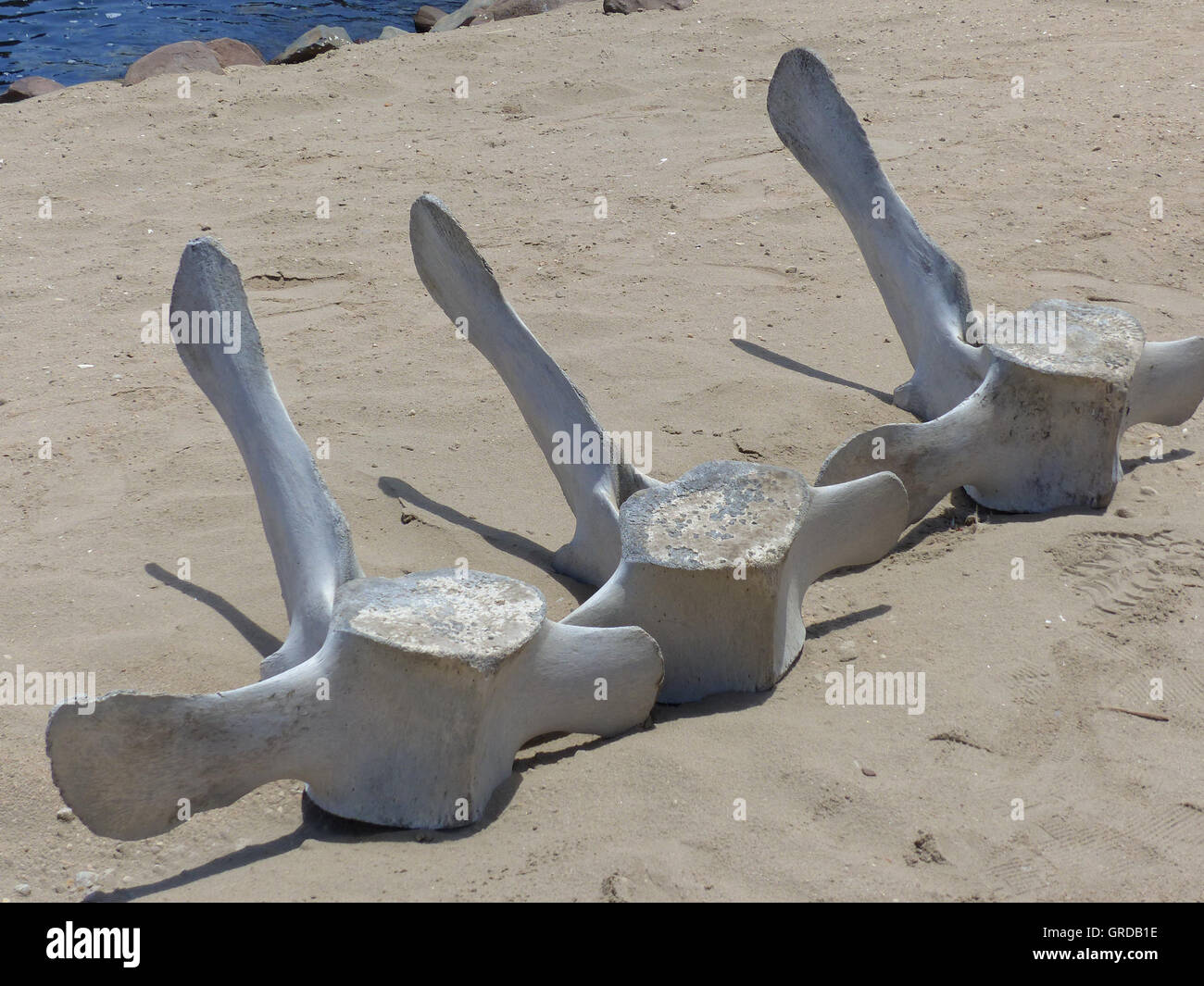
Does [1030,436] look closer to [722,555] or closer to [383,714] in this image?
[722,555]

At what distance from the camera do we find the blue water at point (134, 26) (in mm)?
9750

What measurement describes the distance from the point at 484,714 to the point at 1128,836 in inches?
40.0

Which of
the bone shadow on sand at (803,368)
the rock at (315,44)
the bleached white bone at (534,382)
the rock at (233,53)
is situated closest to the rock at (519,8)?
the rock at (315,44)

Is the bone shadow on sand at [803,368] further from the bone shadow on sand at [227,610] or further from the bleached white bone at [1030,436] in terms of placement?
the bone shadow on sand at [227,610]

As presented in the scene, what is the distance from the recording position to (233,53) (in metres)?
8.34

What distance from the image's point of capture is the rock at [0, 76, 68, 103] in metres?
7.70

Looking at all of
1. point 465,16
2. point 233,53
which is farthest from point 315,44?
point 465,16

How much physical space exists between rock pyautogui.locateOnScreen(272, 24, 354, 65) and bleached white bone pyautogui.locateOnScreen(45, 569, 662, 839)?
6.52 meters

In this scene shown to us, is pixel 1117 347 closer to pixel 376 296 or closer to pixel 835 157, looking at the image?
pixel 835 157

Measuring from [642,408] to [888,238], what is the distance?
844mm

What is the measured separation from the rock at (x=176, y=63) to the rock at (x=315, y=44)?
0.43m

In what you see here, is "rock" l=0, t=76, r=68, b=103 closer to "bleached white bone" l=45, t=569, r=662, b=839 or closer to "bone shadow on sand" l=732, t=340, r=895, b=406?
"bone shadow on sand" l=732, t=340, r=895, b=406

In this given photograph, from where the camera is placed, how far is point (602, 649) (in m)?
2.13

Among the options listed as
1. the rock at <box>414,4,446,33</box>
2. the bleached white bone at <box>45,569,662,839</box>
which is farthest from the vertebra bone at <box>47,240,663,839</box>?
the rock at <box>414,4,446,33</box>
